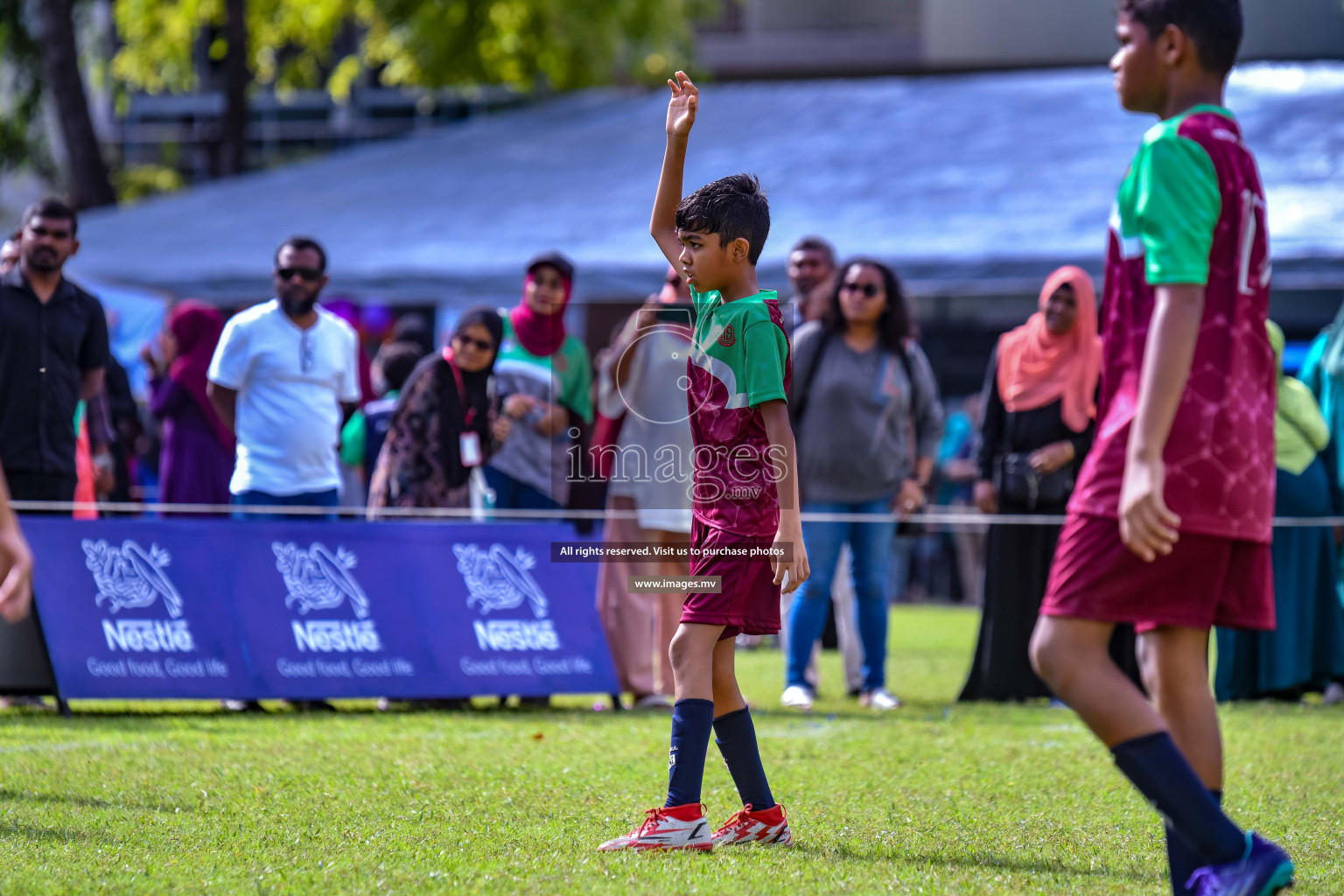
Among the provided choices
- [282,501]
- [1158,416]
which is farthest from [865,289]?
[1158,416]

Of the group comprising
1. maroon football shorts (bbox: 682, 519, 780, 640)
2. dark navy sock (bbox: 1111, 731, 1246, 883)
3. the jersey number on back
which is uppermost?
the jersey number on back

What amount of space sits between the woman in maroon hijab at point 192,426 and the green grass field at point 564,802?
66.7 inches

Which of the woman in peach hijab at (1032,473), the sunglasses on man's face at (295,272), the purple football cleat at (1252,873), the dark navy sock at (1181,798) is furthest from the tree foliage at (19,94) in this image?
the purple football cleat at (1252,873)

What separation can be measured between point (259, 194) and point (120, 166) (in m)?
11.7

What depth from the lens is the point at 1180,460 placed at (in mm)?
3301

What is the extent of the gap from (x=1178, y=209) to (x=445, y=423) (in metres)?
5.37

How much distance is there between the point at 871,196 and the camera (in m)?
15.8

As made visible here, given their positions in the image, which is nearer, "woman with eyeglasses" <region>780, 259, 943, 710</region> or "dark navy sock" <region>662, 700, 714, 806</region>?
"dark navy sock" <region>662, 700, 714, 806</region>

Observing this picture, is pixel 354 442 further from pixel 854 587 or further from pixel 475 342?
pixel 854 587

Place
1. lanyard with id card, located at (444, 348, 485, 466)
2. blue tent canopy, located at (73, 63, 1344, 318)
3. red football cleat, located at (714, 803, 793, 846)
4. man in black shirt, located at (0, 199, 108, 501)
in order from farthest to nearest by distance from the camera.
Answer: blue tent canopy, located at (73, 63, 1344, 318), lanyard with id card, located at (444, 348, 485, 466), man in black shirt, located at (0, 199, 108, 501), red football cleat, located at (714, 803, 793, 846)

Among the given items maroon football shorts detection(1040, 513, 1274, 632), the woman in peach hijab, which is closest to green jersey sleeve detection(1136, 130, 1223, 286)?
maroon football shorts detection(1040, 513, 1274, 632)

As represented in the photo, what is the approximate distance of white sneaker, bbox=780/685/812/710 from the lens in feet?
26.6

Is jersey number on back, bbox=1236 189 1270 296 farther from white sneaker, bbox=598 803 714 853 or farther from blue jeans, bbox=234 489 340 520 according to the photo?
blue jeans, bbox=234 489 340 520

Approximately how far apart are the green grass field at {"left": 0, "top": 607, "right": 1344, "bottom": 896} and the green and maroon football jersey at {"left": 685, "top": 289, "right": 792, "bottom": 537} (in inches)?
35.8
